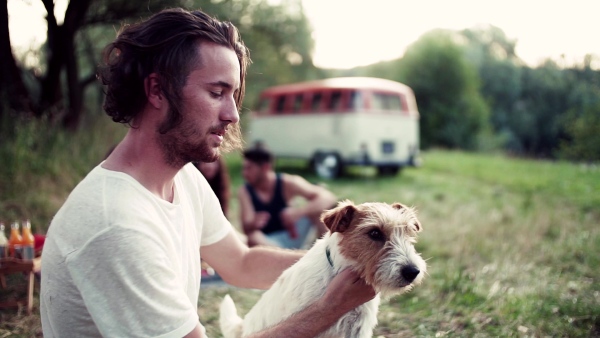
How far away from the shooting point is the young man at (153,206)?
168cm

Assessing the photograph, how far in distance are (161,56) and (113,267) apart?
0.91 meters

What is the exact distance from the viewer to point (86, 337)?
185 centimetres

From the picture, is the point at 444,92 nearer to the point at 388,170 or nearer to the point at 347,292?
the point at 388,170

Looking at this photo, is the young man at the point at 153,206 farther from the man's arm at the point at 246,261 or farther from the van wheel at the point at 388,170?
the van wheel at the point at 388,170

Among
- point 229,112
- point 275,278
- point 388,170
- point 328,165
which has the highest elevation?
Result: point 229,112

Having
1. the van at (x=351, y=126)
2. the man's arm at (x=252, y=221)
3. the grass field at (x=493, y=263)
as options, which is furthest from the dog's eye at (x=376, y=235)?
the van at (x=351, y=126)

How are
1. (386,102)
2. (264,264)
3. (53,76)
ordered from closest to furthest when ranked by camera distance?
(264,264), (53,76), (386,102)

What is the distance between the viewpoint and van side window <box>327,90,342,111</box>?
16.8 metres

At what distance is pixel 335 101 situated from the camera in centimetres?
1705

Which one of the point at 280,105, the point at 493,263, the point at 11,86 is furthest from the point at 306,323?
the point at 280,105

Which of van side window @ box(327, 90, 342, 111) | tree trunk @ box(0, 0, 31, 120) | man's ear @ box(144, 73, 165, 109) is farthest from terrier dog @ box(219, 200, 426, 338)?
van side window @ box(327, 90, 342, 111)

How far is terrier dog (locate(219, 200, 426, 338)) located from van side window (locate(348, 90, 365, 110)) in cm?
1399

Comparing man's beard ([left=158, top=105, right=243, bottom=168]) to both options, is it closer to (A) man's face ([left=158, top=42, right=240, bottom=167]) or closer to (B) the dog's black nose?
(A) man's face ([left=158, top=42, right=240, bottom=167])

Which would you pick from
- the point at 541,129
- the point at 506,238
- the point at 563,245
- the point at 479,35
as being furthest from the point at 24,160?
the point at 479,35
